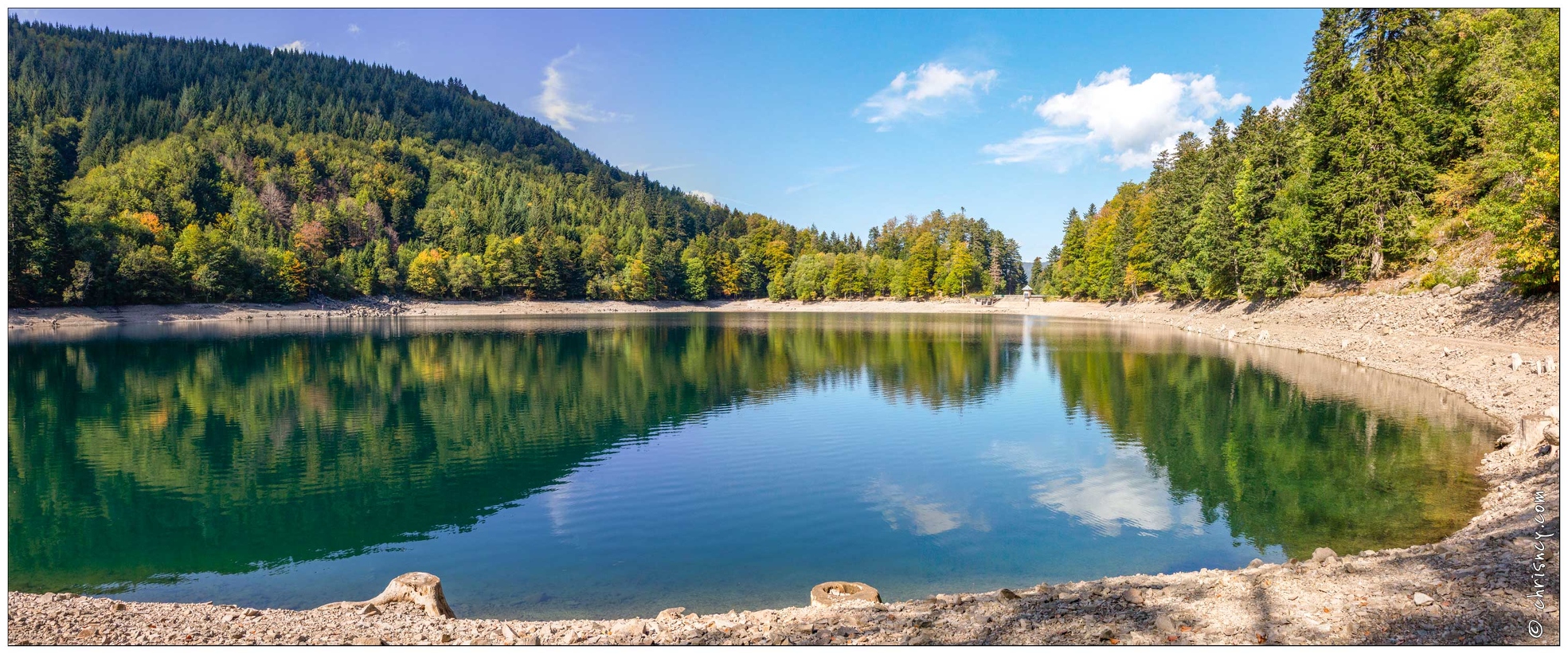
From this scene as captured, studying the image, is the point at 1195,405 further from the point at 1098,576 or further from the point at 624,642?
the point at 624,642

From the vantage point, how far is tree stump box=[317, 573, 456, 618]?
327 inches

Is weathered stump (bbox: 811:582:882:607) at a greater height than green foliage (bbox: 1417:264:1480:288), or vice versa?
green foliage (bbox: 1417:264:1480:288)

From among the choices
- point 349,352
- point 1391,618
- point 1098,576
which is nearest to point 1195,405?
point 1098,576

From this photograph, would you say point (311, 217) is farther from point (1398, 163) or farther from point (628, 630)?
point (628, 630)

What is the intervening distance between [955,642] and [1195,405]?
20532mm

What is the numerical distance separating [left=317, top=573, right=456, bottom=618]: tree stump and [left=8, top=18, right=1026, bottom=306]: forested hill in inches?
2966

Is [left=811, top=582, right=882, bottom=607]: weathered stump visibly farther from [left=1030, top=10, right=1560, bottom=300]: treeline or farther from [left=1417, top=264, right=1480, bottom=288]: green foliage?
[left=1417, top=264, right=1480, bottom=288]: green foliage

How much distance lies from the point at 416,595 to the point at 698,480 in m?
7.55

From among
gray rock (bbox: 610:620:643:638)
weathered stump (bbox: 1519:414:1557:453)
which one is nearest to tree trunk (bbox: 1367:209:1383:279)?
weathered stump (bbox: 1519:414:1557:453)

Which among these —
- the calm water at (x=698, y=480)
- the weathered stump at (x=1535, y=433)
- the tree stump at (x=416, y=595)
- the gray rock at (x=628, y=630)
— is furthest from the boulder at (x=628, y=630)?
the weathered stump at (x=1535, y=433)

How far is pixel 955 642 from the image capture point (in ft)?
21.7

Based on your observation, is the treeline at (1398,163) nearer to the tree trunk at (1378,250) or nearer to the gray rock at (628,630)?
the tree trunk at (1378,250)

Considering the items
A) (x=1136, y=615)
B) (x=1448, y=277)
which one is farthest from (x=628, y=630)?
(x=1448, y=277)

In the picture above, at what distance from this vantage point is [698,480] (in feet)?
51.0
